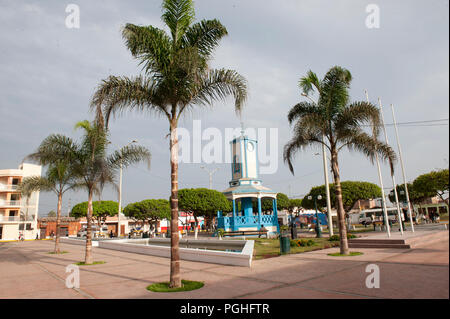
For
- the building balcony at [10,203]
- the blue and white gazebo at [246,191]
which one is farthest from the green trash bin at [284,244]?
the building balcony at [10,203]

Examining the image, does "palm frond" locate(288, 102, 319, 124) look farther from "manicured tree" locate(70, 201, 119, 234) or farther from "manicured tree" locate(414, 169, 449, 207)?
"manicured tree" locate(70, 201, 119, 234)

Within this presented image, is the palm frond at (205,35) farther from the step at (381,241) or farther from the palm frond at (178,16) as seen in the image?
the step at (381,241)

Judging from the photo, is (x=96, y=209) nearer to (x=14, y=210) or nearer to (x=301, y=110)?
(x=14, y=210)

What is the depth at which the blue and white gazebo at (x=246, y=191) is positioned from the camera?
Result: 90.6ft

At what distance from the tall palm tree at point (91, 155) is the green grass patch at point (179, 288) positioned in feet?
23.1

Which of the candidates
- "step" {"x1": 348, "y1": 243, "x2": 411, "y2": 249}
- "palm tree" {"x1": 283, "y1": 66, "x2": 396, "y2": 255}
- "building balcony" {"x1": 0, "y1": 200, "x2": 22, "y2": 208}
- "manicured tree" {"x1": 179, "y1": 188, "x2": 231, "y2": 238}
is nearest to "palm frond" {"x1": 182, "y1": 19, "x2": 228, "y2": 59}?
"palm tree" {"x1": 283, "y1": 66, "x2": 396, "y2": 255}

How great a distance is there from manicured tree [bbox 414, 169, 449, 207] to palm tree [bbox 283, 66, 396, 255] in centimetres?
2582

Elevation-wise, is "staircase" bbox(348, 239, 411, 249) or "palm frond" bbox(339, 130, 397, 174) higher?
"palm frond" bbox(339, 130, 397, 174)

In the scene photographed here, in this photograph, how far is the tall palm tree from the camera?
13727 mm

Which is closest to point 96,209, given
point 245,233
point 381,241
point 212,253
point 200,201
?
point 200,201

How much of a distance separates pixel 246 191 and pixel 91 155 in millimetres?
16832

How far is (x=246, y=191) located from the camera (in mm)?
28047
